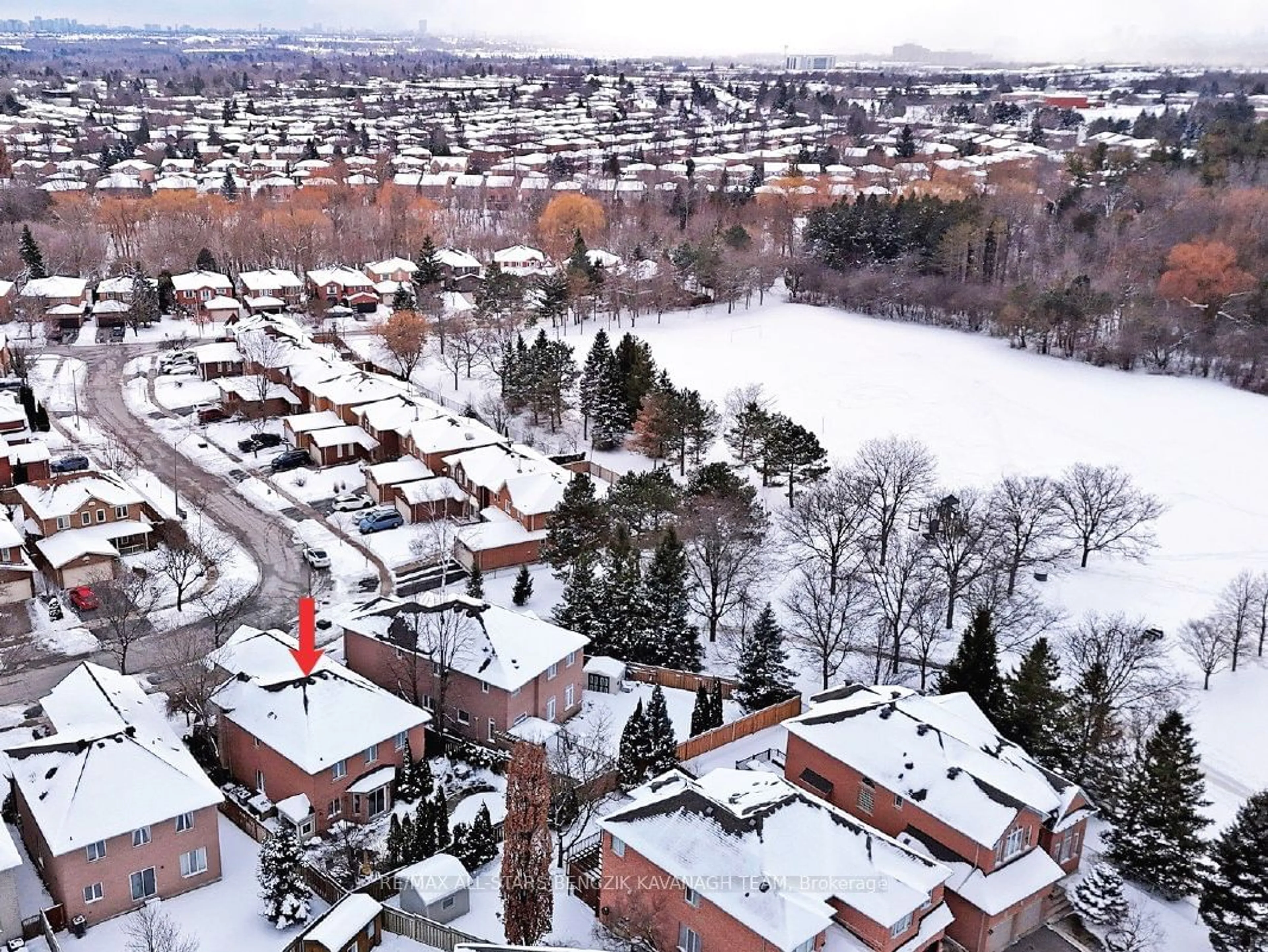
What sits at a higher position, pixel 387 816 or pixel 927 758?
pixel 927 758

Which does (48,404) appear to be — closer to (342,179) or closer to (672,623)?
(672,623)

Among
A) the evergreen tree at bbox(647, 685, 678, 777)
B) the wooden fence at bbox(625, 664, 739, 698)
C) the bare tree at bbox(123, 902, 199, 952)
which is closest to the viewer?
the bare tree at bbox(123, 902, 199, 952)

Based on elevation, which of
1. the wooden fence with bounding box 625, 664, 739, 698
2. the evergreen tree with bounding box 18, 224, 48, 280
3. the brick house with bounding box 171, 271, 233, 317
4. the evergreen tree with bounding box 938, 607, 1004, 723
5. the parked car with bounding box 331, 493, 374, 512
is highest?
the evergreen tree with bounding box 18, 224, 48, 280

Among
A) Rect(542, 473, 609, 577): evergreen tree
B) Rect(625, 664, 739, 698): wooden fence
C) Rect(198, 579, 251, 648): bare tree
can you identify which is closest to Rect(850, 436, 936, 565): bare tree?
Rect(625, 664, 739, 698): wooden fence

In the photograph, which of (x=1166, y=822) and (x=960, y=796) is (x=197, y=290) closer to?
(x=960, y=796)

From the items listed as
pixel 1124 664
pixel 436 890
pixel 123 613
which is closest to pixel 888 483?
pixel 1124 664

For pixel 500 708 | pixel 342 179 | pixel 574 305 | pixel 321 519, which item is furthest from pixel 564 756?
pixel 342 179

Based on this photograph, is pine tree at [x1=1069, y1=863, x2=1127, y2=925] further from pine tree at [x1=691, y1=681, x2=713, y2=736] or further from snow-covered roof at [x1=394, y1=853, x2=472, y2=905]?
snow-covered roof at [x1=394, y1=853, x2=472, y2=905]
